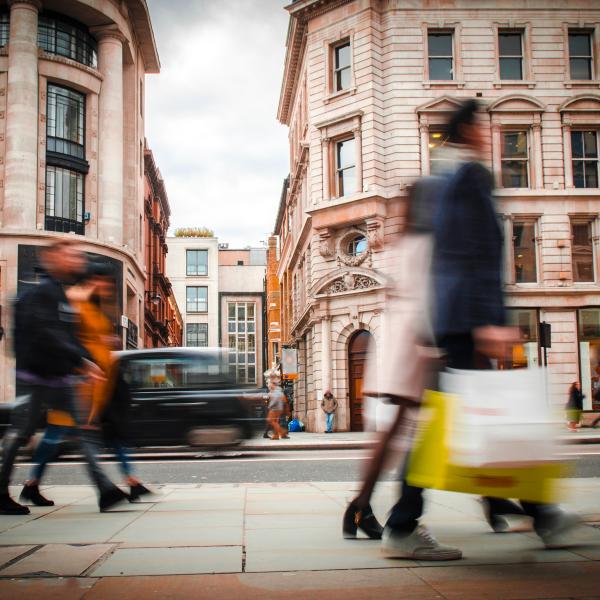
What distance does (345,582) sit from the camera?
3158mm

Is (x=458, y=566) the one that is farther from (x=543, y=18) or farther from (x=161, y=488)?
(x=543, y=18)

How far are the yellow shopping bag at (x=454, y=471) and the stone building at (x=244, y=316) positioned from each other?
91422 mm

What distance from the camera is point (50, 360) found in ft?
17.4

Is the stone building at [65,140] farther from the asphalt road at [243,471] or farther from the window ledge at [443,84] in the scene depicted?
the asphalt road at [243,471]

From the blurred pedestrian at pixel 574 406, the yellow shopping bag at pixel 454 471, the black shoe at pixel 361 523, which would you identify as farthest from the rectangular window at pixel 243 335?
the yellow shopping bag at pixel 454 471

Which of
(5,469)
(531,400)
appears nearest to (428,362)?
(531,400)

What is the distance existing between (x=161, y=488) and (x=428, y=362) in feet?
15.0

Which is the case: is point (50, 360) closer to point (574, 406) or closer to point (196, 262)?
point (574, 406)

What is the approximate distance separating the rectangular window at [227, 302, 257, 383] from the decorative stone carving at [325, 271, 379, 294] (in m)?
66.5

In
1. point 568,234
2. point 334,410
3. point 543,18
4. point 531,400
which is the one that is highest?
point 543,18

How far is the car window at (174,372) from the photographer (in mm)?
14547

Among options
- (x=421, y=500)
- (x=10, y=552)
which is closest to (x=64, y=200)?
(x=10, y=552)

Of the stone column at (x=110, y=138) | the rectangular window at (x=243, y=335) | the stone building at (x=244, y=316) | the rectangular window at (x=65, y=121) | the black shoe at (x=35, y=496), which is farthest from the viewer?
the rectangular window at (x=243, y=335)

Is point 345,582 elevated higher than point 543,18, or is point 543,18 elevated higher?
point 543,18
